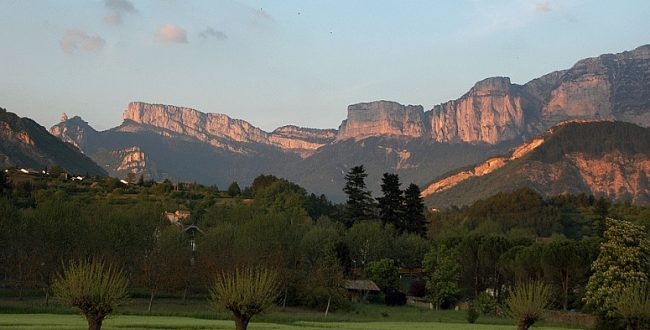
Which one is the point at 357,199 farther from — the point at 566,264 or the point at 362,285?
the point at 566,264

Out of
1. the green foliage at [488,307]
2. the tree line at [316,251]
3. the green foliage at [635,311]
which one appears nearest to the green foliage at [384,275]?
the tree line at [316,251]

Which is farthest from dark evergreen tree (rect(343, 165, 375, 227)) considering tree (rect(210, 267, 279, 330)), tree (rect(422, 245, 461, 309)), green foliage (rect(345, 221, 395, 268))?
tree (rect(210, 267, 279, 330))

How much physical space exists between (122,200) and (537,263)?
81009 millimetres

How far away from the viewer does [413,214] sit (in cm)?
13475

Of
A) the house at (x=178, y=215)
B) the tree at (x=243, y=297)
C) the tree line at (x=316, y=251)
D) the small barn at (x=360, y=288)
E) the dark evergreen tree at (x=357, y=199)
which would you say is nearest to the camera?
the tree at (x=243, y=297)

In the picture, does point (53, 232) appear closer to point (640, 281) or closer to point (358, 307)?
point (358, 307)

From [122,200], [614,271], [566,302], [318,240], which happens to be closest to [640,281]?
[614,271]

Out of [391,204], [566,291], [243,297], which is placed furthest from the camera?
[391,204]

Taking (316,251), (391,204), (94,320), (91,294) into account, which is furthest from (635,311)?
(391,204)

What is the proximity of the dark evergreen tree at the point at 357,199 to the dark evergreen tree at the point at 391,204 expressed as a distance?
2.20 metres

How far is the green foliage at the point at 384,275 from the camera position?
102 metres

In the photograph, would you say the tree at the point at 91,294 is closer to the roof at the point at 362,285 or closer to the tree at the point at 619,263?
the tree at the point at 619,263

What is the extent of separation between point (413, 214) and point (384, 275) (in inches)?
1318

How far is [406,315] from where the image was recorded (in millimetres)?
77188
